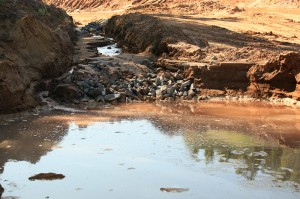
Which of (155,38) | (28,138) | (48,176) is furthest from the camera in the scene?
(155,38)

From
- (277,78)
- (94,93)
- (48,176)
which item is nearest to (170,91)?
(94,93)

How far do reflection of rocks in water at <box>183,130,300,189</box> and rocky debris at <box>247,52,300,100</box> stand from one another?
16.1 ft

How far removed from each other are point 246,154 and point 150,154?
62.6 inches

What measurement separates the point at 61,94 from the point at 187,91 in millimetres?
3978

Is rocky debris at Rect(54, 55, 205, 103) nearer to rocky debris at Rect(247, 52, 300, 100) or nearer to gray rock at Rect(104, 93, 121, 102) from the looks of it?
gray rock at Rect(104, 93, 121, 102)

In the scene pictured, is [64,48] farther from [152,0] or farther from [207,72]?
[152,0]

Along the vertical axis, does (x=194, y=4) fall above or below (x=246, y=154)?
above

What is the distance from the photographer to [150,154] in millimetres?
7961

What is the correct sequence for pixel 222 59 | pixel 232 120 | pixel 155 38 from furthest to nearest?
1. pixel 155 38
2. pixel 222 59
3. pixel 232 120

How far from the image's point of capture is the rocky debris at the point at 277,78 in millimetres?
13977

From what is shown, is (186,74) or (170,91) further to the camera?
(186,74)

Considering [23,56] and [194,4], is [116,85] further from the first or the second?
[194,4]

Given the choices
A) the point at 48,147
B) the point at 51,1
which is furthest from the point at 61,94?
the point at 51,1

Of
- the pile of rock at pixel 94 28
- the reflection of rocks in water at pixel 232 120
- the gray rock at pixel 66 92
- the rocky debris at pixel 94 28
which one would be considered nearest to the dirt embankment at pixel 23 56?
the gray rock at pixel 66 92
